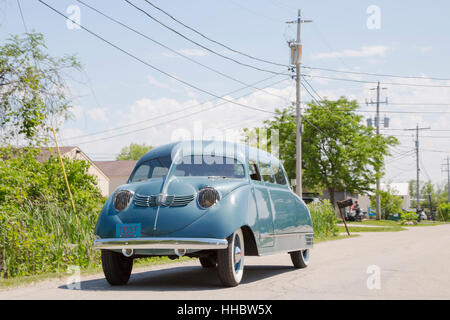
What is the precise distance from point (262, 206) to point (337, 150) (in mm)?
41750

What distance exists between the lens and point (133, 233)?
7.86 m

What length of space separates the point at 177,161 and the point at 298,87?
77.0 ft

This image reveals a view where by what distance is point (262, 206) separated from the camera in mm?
9070

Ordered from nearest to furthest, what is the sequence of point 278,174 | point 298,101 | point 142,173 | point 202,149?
point 202,149 < point 142,173 < point 278,174 < point 298,101

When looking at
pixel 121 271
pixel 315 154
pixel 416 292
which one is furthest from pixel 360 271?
pixel 315 154

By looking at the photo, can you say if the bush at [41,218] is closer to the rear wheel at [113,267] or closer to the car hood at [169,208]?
the rear wheel at [113,267]

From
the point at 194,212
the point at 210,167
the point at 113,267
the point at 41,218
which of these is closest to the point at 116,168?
the point at 41,218

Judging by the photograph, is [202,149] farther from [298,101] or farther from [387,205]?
[387,205]

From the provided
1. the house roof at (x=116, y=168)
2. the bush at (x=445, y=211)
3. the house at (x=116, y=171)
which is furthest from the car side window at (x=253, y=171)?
the bush at (x=445, y=211)

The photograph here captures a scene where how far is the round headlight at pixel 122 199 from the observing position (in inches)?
321

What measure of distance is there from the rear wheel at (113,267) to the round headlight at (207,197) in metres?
1.52

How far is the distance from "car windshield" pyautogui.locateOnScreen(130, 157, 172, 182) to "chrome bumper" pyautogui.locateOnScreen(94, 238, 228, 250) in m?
1.39

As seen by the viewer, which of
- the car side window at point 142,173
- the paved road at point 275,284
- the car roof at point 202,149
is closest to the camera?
the paved road at point 275,284
